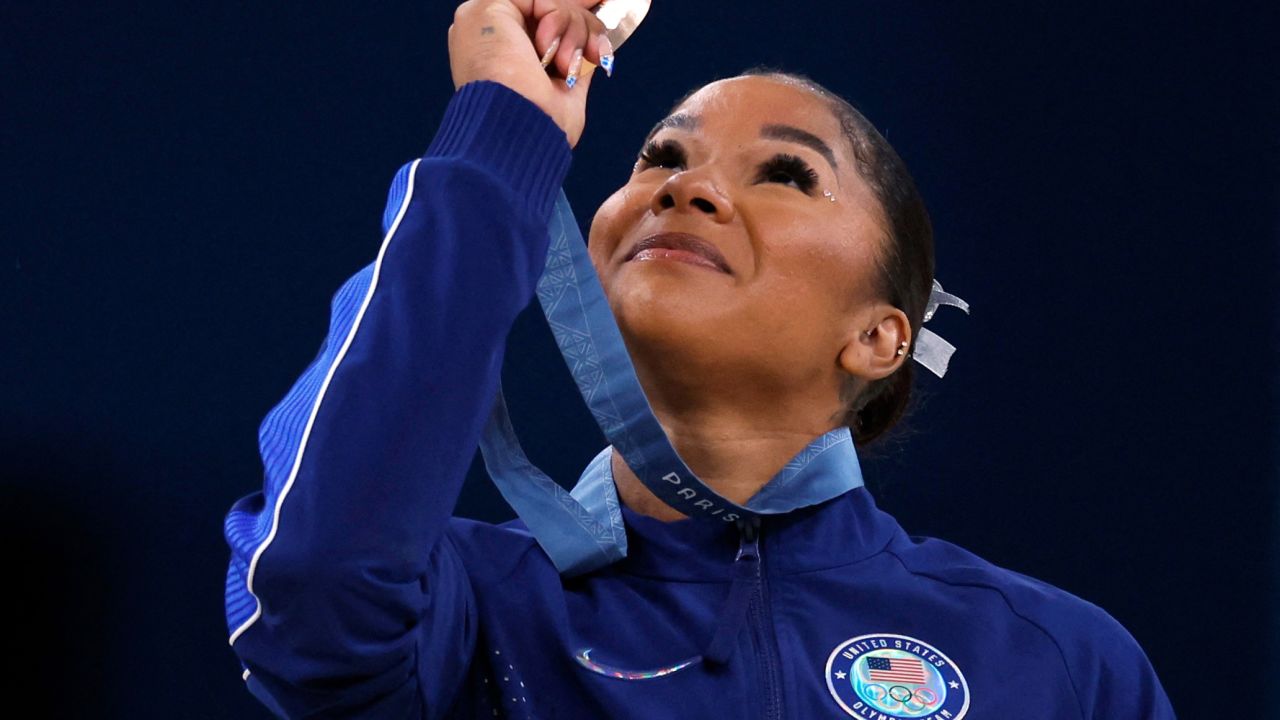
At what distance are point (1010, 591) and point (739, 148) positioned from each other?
0.45 m

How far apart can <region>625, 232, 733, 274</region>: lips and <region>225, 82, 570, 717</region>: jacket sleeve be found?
26 cm

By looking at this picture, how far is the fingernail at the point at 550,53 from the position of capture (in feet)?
3.42

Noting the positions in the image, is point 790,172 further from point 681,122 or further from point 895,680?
point 895,680

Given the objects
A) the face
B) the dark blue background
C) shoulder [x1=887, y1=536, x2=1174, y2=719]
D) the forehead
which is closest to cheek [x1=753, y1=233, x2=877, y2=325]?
the face

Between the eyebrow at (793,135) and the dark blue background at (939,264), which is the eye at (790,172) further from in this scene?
the dark blue background at (939,264)

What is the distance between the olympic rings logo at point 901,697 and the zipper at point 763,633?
78 millimetres

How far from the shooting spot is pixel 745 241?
1274 mm

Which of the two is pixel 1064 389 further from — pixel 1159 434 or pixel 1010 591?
pixel 1010 591

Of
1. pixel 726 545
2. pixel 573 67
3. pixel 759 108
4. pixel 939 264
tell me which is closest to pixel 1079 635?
pixel 726 545

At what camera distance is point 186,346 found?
1.77 m

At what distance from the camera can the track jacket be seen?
0.90 metres

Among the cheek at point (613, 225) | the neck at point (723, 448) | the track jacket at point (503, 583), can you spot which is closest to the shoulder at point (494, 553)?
the track jacket at point (503, 583)

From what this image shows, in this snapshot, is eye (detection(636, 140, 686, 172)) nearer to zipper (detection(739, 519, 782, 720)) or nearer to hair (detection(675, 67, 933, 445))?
hair (detection(675, 67, 933, 445))

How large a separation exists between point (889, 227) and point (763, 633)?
1.37 feet
